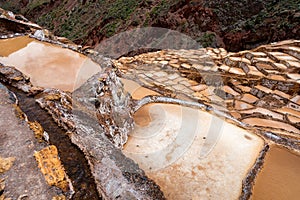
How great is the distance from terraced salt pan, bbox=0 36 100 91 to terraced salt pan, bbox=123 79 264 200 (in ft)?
3.26

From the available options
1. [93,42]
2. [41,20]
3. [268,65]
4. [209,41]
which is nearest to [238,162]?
[268,65]

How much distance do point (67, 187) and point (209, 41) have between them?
11.4m

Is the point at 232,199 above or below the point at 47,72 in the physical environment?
below

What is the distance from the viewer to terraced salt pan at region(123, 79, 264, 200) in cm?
254

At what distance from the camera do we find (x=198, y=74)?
5.48m

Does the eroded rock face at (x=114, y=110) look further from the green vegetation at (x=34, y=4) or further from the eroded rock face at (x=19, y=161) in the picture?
the green vegetation at (x=34, y=4)

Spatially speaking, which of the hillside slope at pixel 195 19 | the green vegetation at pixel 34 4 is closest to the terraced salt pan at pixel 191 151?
the hillside slope at pixel 195 19

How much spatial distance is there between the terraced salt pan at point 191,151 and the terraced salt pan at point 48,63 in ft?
3.26

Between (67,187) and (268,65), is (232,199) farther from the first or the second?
(268,65)

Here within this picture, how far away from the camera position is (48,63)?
3502 millimetres

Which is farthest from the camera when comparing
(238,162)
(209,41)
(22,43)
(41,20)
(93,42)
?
(41,20)

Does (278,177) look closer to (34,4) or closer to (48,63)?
(48,63)

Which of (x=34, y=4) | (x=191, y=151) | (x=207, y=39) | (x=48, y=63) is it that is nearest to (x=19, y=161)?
(x=191, y=151)

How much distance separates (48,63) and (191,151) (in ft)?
7.59
